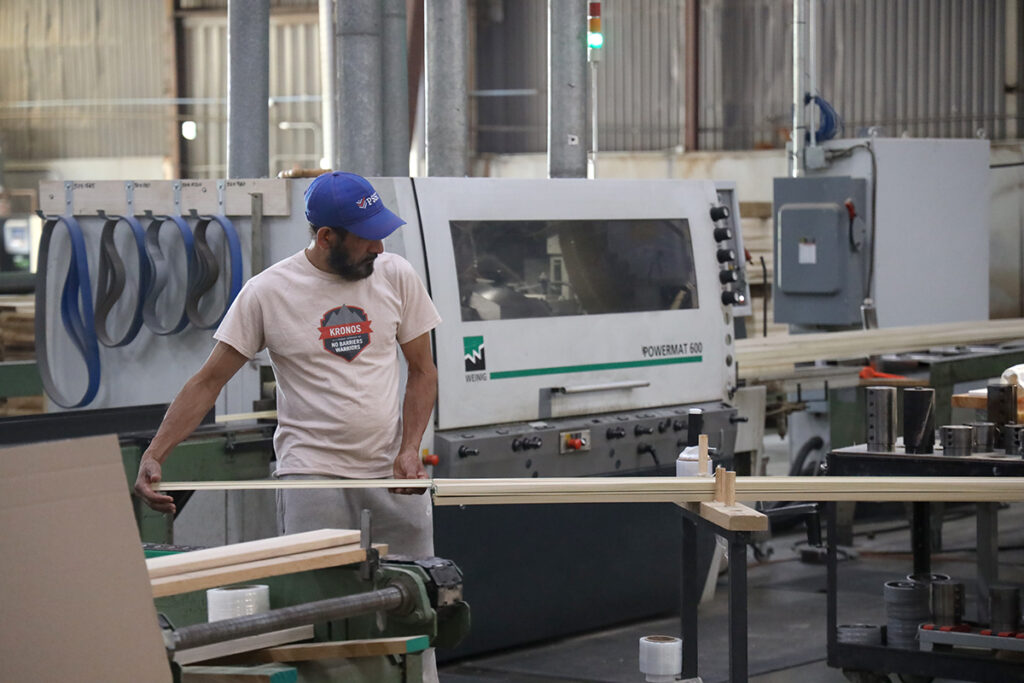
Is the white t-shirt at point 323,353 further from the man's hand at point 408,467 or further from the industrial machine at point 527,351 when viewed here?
the industrial machine at point 527,351

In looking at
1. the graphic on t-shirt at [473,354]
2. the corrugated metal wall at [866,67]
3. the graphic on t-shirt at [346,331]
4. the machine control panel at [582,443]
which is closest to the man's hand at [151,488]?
the graphic on t-shirt at [346,331]

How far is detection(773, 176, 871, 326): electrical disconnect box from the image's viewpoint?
6.16 metres

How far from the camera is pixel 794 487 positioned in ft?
9.55

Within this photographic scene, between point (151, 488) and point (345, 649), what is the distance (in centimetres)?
73

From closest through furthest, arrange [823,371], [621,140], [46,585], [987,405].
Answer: [46,585] → [987,405] → [823,371] → [621,140]

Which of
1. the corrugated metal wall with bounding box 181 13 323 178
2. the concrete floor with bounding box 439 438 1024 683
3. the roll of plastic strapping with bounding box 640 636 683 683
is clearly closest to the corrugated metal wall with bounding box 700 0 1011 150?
the corrugated metal wall with bounding box 181 13 323 178

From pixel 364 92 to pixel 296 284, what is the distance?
62.0 inches

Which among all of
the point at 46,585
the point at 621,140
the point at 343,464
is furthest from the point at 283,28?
the point at 46,585

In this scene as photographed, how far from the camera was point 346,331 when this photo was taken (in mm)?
2828

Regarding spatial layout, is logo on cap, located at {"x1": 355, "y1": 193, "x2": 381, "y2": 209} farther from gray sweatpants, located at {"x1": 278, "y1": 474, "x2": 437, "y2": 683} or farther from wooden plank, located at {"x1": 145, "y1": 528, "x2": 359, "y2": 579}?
wooden plank, located at {"x1": 145, "y1": 528, "x2": 359, "y2": 579}

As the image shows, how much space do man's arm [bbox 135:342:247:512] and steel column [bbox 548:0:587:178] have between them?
81.4 inches

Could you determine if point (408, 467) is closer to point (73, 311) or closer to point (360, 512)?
point (360, 512)

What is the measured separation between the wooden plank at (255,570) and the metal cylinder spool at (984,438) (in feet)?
5.74

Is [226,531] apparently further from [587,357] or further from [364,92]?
[364,92]
